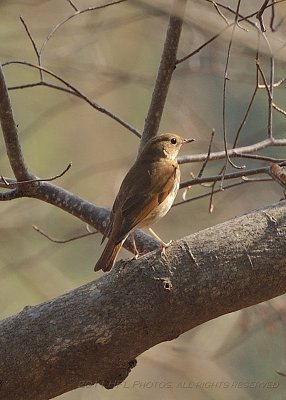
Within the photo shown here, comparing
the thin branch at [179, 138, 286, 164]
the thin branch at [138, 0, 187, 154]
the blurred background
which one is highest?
the thin branch at [138, 0, 187, 154]

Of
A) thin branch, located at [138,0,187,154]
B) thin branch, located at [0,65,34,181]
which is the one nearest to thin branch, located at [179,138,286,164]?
thin branch, located at [138,0,187,154]

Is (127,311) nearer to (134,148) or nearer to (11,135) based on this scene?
(11,135)

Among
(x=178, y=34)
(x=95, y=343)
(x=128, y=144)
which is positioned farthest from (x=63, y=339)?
(x=128, y=144)

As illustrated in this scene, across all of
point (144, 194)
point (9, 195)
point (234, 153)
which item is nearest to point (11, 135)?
point (9, 195)

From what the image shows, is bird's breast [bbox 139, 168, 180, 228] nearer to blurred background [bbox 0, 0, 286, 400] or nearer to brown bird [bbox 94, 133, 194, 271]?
brown bird [bbox 94, 133, 194, 271]

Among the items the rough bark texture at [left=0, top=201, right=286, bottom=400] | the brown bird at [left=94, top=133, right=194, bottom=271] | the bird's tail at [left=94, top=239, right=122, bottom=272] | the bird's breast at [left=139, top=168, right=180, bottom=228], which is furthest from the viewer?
the bird's breast at [left=139, top=168, right=180, bottom=228]

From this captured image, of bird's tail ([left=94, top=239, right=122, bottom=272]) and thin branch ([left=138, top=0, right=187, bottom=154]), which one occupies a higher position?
thin branch ([left=138, top=0, right=187, bottom=154])

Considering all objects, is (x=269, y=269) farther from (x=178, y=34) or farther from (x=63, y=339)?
(x=178, y=34)

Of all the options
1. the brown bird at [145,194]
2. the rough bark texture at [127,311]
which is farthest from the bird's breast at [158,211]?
the rough bark texture at [127,311]

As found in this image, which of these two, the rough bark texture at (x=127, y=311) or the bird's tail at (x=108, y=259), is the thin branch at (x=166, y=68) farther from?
the rough bark texture at (x=127, y=311)

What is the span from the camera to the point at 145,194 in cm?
355

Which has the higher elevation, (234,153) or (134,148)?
(234,153)

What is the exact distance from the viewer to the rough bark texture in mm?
2359

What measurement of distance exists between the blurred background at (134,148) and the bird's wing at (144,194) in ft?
2.15
